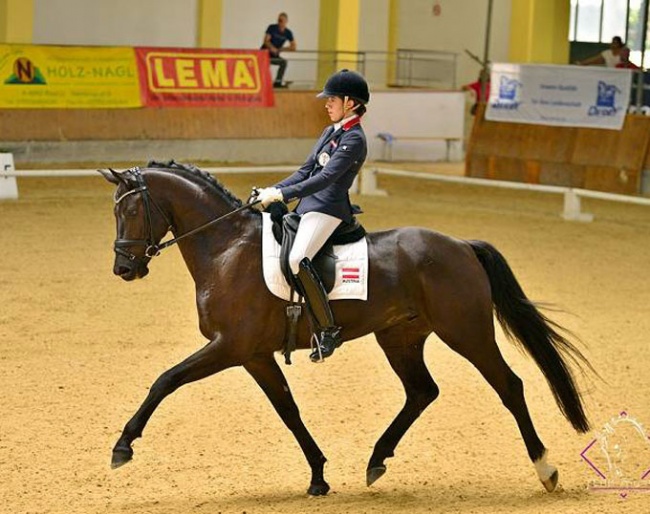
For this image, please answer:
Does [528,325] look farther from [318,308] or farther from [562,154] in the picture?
[562,154]

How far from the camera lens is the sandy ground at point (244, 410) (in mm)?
6441

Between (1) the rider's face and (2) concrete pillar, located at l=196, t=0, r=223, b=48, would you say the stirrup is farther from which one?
(2) concrete pillar, located at l=196, t=0, r=223, b=48

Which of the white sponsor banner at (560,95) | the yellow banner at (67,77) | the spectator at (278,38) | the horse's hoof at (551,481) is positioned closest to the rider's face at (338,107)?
the horse's hoof at (551,481)

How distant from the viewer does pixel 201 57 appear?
67.6 ft

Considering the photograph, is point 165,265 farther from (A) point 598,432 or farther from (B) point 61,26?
(B) point 61,26

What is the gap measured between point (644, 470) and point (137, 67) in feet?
47.5

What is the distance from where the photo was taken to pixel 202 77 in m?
20.7

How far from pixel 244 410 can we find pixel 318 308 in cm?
172

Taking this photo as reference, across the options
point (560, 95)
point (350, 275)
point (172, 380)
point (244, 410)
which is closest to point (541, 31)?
point (560, 95)

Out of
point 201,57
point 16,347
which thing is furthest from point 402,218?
point 16,347

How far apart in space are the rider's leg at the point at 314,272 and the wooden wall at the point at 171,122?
13.5 metres

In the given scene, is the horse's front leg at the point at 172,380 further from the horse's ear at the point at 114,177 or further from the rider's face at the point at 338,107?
the rider's face at the point at 338,107

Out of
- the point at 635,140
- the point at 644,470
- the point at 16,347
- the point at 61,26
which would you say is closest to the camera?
the point at 644,470

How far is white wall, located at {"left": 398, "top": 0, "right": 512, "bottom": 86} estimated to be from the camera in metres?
30.0
